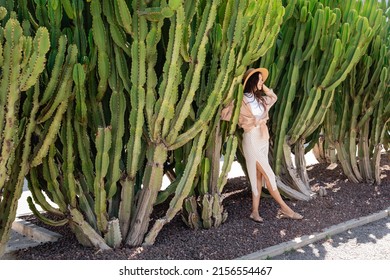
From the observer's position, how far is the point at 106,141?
13.5ft

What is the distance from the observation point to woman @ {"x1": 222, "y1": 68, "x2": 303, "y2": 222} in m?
5.22

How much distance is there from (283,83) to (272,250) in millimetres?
2051

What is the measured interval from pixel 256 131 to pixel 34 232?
8.33ft

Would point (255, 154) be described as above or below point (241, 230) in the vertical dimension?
above

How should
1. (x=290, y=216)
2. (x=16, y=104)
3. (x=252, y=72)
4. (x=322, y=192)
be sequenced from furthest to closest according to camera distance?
(x=322, y=192) < (x=290, y=216) < (x=252, y=72) < (x=16, y=104)

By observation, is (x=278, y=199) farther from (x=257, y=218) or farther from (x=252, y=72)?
(x=252, y=72)

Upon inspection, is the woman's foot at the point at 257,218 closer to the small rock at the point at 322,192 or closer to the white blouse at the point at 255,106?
the white blouse at the point at 255,106

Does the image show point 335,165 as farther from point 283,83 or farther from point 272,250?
point 272,250

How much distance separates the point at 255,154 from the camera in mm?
5352

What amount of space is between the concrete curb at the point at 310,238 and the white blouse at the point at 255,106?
1.31 metres

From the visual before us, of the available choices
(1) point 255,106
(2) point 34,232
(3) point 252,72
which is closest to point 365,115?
A: (1) point 255,106

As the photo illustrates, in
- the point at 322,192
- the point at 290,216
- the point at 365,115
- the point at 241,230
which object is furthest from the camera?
the point at 365,115

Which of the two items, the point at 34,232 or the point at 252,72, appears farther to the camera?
the point at 34,232

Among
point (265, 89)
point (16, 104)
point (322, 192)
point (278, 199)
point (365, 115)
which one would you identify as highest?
point (16, 104)
